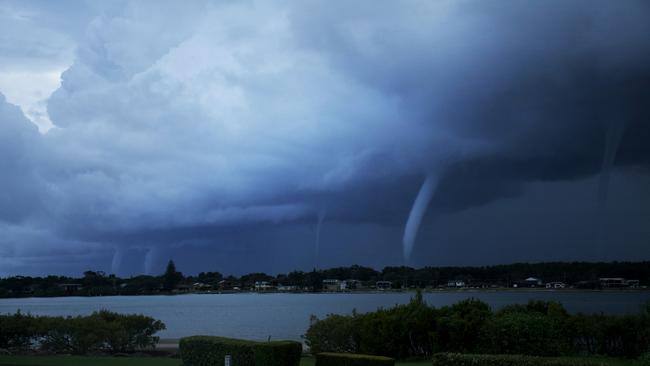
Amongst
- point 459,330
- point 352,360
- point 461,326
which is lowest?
point 352,360

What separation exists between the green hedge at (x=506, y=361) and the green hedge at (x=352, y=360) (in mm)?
2368

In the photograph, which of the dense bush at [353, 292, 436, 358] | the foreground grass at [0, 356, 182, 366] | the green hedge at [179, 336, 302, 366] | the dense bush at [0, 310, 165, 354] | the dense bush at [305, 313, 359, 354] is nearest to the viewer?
the green hedge at [179, 336, 302, 366]

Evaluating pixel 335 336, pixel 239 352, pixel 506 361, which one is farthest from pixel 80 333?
pixel 506 361

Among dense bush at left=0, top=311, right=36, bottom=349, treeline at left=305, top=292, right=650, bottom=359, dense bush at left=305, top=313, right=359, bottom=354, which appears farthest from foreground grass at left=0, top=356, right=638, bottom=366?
dense bush at left=0, top=311, right=36, bottom=349

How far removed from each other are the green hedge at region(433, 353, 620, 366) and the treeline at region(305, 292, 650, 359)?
983cm

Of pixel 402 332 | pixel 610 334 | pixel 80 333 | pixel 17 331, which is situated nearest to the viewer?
pixel 402 332

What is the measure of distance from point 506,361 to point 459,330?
12.2m

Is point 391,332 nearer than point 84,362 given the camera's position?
No

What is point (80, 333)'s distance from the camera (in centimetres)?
3928

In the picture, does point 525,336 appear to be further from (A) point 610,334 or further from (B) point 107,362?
(B) point 107,362

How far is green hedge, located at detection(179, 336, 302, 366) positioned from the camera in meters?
20.9

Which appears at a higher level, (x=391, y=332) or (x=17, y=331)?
(x=391, y=332)

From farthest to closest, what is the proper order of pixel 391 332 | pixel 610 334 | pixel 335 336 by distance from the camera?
pixel 335 336 < pixel 610 334 < pixel 391 332

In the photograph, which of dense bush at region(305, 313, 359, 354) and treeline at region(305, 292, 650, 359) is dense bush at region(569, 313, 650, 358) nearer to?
treeline at region(305, 292, 650, 359)
